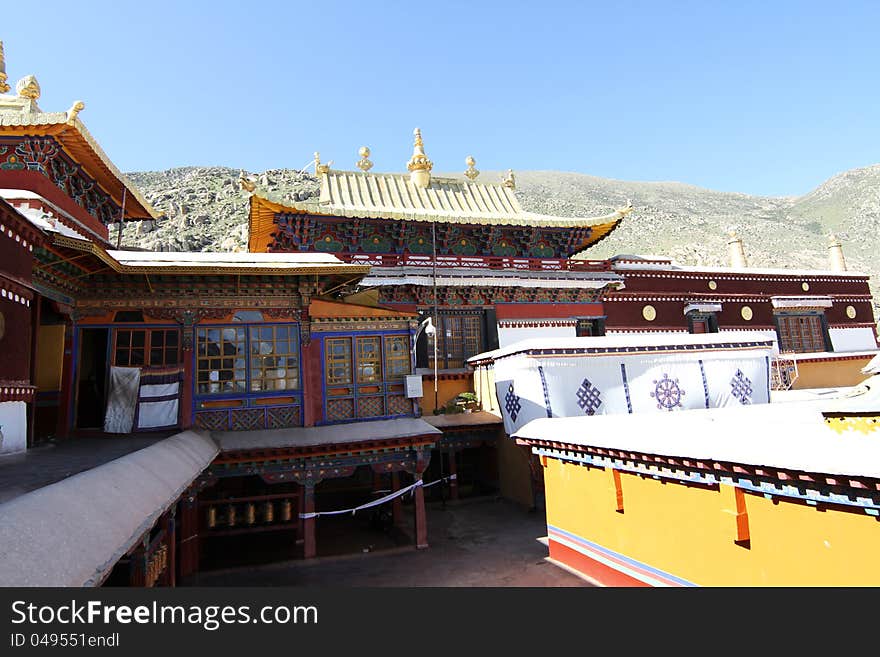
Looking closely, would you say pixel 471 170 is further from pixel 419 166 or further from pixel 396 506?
pixel 396 506

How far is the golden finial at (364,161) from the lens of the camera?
22.6 metres

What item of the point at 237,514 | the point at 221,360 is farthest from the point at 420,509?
the point at 221,360

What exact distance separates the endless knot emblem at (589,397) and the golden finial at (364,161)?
13795 millimetres

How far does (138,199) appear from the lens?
54.2ft

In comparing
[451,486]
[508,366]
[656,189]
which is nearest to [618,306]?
[508,366]

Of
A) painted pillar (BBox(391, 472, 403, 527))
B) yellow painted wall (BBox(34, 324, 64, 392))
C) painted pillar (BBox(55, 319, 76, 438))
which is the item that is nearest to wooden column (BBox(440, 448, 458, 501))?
painted pillar (BBox(391, 472, 403, 527))

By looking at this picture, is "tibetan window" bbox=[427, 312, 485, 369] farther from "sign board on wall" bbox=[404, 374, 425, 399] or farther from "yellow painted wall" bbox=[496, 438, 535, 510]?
"sign board on wall" bbox=[404, 374, 425, 399]

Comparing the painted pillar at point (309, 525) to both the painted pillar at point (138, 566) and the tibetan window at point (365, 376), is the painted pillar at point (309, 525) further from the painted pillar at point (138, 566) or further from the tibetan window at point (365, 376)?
the painted pillar at point (138, 566)

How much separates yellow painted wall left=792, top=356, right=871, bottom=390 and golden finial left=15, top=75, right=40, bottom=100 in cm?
2892

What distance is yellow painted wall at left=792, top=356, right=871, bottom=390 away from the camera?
23203 mm

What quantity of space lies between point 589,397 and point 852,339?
65.9ft

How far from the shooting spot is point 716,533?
6629 millimetres

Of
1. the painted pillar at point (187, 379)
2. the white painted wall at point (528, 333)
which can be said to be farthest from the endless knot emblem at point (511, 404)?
the painted pillar at point (187, 379)

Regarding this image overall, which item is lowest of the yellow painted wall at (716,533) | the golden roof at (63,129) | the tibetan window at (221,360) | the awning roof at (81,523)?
the yellow painted wall at (716,533)
